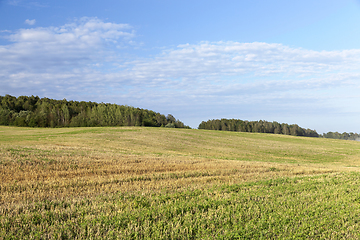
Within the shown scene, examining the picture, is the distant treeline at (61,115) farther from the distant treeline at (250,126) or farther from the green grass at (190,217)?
the green grass at (190,217)

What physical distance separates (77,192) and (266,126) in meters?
169

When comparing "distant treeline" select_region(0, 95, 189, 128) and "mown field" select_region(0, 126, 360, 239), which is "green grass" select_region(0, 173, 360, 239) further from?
"distant treeline" select_region(0, 95, 189, 128)

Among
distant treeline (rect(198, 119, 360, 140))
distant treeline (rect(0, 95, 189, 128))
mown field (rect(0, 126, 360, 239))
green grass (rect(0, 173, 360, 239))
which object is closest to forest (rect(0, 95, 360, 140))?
distant treeline (rect(0, 95, 189, 128))

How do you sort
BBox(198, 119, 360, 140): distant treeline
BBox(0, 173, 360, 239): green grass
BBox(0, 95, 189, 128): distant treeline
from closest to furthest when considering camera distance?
BBox(0, 173, 360, 239): green grass < BBox(0, 95, 189, 128): distant treeline < BBox(198, 119, 360, 140): distant treeline

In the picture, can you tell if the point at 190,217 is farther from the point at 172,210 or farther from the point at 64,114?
the point at 64,114

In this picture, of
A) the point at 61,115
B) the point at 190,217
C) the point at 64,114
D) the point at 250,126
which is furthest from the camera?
the point at 250,126

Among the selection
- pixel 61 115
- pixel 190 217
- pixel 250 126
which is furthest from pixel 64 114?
pixel 190 217

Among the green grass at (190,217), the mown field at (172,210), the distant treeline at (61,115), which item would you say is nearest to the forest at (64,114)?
the distant treeline at (61,115)

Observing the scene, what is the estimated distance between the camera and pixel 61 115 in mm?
107250

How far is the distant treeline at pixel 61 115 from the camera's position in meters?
92.6

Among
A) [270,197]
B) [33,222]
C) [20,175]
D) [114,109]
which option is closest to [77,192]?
[33,222]

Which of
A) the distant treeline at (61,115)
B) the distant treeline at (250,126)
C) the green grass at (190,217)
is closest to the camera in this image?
the green grass at (190,217)

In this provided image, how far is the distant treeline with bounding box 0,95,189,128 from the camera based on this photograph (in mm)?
92625

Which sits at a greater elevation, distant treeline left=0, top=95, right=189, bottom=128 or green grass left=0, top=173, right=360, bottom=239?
distant treeline left=0, top=95, right=189, bottom=128
